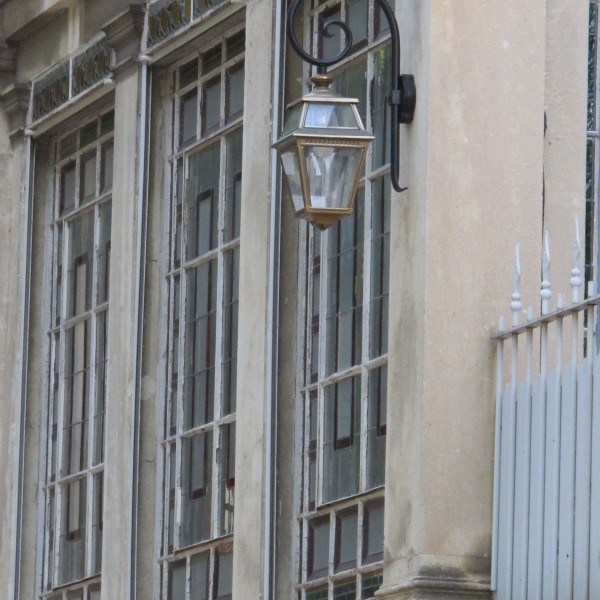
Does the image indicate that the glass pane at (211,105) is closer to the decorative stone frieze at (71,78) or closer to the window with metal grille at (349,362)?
the decorative stone frieze at (71,78)

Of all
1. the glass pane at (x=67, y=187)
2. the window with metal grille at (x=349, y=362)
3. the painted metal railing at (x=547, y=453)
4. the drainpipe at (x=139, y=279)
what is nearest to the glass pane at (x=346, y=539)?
the window with metal grille at (x=349, y=362)

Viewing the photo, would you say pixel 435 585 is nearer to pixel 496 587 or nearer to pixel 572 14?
pixel 496 587

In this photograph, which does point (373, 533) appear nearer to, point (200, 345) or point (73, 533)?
point (200, 345)

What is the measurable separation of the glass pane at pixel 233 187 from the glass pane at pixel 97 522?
190cm

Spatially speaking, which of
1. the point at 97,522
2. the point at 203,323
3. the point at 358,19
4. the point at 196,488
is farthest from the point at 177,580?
the point at 358,19

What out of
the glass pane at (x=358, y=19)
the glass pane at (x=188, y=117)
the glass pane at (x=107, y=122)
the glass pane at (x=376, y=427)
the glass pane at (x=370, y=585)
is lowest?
the glass pane at (x=370, y=585)

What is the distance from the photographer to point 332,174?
1000 cm

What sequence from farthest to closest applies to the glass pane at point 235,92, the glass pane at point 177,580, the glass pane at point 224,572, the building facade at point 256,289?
the glass pane at point 177,580 → the glass pane at point 235,92 → the glass pane at point 224,572 → the building facade at point 256,289

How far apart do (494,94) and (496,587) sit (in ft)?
6.49

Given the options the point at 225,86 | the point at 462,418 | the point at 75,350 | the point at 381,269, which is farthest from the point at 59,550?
the point at 462,418

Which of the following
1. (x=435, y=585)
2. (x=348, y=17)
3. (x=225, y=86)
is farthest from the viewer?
(x=225, y=86)

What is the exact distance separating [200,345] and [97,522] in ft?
4.79

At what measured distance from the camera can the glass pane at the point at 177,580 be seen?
13008 mm

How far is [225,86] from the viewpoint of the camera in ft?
42.9
